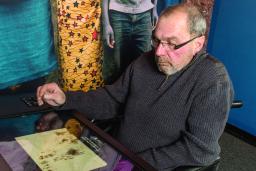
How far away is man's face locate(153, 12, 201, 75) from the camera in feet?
5.05

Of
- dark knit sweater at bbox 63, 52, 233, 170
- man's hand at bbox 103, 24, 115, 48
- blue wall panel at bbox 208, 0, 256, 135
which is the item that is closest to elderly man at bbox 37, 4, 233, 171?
dark knit sweater at bbox 63, 52, 233, 170

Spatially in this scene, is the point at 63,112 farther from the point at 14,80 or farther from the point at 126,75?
the point at 14,80

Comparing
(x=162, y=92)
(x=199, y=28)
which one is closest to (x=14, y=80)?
(x=162, y=92)

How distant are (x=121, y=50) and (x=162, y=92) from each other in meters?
0.93

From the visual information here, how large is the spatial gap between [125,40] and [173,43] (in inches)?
38.0

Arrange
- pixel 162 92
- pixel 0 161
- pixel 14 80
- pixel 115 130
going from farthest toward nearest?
pixel 14 80
pixel 115 130
pixel 162 92
pixel 0 161

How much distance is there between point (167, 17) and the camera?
1548 millimetres

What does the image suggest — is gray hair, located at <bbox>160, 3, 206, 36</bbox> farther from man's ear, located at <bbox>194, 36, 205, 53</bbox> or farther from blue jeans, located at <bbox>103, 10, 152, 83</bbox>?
blue jeans, located at <bbox>103, 10, 152, 83</bbox>

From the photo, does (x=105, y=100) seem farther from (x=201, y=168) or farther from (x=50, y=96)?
(x=201, y=168)

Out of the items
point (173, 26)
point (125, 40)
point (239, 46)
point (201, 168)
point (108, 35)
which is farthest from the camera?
point (239, 46)

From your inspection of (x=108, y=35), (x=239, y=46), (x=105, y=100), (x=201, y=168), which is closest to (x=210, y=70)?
(x=201, y=168)

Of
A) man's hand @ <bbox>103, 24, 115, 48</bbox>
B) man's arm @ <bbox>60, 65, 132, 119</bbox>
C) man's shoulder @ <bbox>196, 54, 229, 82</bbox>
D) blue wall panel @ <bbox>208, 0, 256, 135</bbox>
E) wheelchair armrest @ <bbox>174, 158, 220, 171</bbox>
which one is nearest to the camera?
wheelchair armrest @ <bbox>174, 158, 220, 171</bbox>

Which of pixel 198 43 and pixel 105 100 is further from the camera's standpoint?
pixel 105 100

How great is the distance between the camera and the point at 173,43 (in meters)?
1.58
